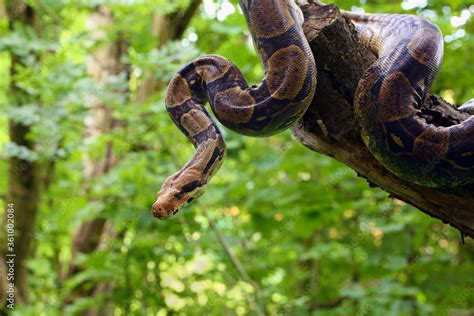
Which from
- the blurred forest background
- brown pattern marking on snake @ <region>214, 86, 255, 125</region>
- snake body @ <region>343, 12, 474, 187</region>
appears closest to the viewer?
snake body @ <region>343, 12, 474, 187</region>

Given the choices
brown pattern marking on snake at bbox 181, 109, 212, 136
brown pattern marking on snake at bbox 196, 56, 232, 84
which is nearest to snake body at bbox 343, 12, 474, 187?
brown pattern marking on snake at bbox 196, 56, 232, 84

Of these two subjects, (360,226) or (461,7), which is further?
(360,226)

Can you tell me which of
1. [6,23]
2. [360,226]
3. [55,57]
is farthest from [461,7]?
[6,23]

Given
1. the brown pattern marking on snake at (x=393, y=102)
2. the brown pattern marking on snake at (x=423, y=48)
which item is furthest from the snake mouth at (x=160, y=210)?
the brown pattern marking on snake at (x=423, y=48)

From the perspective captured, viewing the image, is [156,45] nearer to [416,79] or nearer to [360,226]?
[360,226]

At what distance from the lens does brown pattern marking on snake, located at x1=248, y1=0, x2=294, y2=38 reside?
8.27 feet

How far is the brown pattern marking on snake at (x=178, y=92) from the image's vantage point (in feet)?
9.87

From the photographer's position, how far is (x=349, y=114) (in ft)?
8.22

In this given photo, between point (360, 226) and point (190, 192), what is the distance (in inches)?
144

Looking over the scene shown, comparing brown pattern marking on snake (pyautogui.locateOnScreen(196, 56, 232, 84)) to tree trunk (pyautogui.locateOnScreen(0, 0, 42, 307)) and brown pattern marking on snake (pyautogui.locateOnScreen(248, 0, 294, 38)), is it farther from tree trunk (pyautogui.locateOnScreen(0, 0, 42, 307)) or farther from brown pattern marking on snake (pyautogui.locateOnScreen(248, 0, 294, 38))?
Result: tree trunk (pyautogui.locateOnScreen(0, 0, 42, 307))

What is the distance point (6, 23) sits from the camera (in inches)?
255

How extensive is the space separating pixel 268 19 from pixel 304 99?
471mm

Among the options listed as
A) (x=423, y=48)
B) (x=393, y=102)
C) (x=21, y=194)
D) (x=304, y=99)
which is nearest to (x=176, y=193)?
(x=304, y=99)

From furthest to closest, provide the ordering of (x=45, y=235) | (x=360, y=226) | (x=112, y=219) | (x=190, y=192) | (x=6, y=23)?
(x=45, y=235)
(x=6, y=23)
(x=360, y=226)
(x=112, y=219)
(x=190, y=192)
